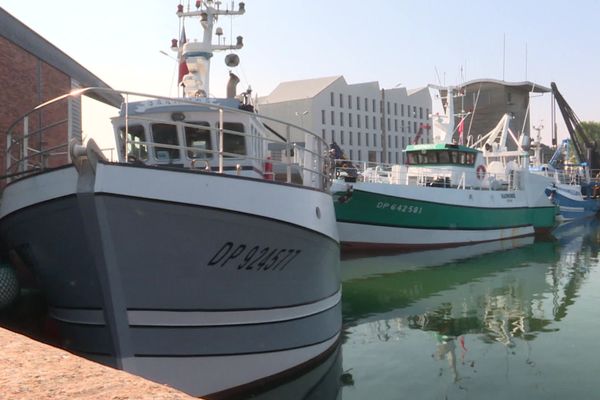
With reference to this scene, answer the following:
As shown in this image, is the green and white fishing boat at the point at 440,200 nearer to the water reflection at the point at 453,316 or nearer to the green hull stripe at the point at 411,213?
the green hull stripe at the point at 411,213

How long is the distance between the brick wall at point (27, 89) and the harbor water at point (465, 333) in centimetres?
674

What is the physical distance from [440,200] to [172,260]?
1489 centimetres

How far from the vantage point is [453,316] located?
30.0 ft

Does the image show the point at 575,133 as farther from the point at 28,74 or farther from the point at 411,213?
the point at 28,74

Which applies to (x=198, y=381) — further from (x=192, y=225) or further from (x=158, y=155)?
(x=158, y=155)

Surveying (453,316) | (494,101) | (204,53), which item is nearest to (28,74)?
(204,53)

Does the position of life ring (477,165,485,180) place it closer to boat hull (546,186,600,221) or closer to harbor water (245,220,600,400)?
harbor water (245,220,600,400)

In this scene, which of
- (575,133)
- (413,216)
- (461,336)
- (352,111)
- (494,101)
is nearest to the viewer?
A: (461,336)

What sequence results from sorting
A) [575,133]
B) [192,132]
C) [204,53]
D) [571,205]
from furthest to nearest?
[575,133]
[571,205]
[204,53]
[192,132]

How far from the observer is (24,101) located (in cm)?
1197

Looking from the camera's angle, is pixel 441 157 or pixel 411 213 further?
pixel 441 157

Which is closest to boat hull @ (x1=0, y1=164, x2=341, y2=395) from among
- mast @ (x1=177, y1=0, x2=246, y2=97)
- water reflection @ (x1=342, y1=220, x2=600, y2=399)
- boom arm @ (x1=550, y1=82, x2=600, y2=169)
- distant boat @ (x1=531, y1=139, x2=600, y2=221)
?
water reflection @ (x1=342, y1=220, x2=600, y2=399)

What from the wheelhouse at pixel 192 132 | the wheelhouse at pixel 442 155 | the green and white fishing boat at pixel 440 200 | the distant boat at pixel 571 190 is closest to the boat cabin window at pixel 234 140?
the wheelhouse at pixel 192 132

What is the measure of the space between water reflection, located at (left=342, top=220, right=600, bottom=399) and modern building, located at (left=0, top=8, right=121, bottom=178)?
6223mm
